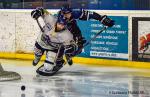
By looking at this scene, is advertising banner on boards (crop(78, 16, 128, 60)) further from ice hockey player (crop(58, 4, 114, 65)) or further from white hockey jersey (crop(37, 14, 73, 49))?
white hockey jersey (crop(37, 14, 73, 49))

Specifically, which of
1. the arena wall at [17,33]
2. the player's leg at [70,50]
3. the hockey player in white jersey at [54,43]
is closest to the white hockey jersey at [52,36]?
the hockey player in white jersey at [54,43]

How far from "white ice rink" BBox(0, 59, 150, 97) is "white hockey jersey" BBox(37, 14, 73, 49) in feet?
1.81

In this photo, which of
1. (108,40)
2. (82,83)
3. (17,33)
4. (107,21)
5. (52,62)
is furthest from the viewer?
(17,33)

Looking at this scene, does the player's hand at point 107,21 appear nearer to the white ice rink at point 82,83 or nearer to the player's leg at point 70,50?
the player's leg at point 70,50

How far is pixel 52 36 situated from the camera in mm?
8164

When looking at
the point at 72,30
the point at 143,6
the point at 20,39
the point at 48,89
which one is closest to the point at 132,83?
the point at 48,89

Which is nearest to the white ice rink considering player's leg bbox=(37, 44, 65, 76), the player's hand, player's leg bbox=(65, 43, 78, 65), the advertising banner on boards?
Answer: player's leg bbox=(37, 44, 65, 76)

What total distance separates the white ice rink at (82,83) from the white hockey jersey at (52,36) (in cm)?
55

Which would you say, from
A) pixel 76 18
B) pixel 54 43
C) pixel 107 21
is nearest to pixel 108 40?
pixel 107 21

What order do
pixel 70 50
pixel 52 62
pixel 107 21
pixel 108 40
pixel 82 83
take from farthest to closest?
pixel 108 40 → pixel 107 21 → pixel 70 50 → pixel 52 62 → pixel 82 83

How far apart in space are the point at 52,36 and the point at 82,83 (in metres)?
→ 1.41

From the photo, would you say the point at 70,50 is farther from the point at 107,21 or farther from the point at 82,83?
the point at 82,83

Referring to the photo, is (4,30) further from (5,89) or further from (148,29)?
(5,89)

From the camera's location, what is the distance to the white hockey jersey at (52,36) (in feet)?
26.7
